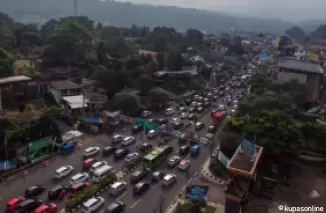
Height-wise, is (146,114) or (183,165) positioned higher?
(183,165)

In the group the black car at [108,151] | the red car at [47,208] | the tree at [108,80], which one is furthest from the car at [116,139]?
the tree at [108,80]

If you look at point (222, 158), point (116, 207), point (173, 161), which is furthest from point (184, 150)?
point (116, 207)

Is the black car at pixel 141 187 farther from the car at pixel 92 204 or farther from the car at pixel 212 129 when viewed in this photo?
the car at pixel 212 129

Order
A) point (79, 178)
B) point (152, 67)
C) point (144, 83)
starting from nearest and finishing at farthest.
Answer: point (79, 178), point (144, 83), point (152, 67)

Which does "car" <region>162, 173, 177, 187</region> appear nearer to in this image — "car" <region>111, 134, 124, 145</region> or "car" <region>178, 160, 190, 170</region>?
Answer: "car" <region>178, 160, 190, 170</region>

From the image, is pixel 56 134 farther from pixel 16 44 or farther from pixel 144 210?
pixel 16 44

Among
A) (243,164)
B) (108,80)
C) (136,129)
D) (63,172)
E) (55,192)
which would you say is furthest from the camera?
(108,80)

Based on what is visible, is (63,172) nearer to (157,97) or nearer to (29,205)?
(29,205)
